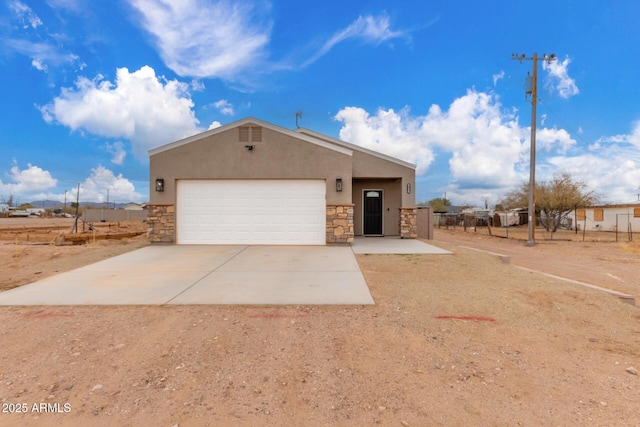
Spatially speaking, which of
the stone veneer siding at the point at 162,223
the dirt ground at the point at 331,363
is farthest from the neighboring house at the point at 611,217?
the stone veneer siding at the point at 162,223

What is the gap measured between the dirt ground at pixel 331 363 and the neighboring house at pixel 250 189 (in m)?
6.31

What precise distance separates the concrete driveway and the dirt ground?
448mm

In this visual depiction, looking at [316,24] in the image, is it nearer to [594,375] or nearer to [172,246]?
[172,246]

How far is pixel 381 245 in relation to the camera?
11.4 metres

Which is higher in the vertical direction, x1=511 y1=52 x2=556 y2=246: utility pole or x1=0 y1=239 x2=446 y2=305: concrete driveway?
x1=511 y1=52 x2=556 y2=246: utility pole

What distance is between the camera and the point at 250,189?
11312 mm

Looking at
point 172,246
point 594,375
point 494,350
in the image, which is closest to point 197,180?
point 172,246

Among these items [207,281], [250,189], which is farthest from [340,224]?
[207,281]

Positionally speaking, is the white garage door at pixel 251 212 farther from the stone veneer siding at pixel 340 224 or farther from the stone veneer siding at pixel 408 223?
the stone veneer siding at pixel 408 223

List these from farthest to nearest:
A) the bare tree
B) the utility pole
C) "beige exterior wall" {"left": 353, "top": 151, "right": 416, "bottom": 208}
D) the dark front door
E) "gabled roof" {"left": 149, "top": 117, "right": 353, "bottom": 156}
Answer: the bare tree
the utility pole
the dark front door
"beige exterior wall" {"left": 353, "top": 151, "right": 416, "bottom": 208}
"gabled roof" {"left": 149, "top": 117, "right": 353, "bottom": 156}

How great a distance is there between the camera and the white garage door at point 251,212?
11.3 metres

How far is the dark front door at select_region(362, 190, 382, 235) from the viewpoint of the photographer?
1473 cm

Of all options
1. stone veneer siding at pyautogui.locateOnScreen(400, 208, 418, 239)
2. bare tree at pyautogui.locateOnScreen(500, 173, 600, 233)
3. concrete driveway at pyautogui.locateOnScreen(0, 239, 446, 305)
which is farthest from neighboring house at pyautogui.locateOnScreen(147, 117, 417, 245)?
bare tree at pyautogui.locateOnScreen(500, 173, 600, 233)

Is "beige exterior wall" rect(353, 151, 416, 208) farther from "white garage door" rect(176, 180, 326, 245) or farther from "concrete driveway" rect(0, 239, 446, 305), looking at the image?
"concrete driveway" rect(0, 239, 446, 305)
